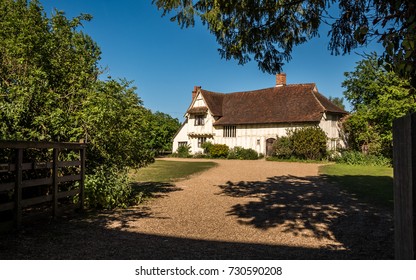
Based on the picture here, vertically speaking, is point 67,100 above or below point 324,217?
above

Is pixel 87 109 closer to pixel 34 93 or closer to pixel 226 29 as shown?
pixel 34 93

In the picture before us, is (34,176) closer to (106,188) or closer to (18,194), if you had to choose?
(106,188)

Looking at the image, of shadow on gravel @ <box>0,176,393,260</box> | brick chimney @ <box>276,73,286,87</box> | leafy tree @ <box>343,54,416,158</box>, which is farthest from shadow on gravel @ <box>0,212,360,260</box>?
brick chimney @ <box>276,73,286,87</box>

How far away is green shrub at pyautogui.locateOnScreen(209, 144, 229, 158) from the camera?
36.3 meters

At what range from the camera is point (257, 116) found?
35906 millimetres

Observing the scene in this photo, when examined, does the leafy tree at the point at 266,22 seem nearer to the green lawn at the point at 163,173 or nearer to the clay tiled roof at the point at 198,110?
the green lawn at the point at 163,173

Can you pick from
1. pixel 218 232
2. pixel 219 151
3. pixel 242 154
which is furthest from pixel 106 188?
pixel 219 151

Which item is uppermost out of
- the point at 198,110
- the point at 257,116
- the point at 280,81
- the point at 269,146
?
the point at 280,81

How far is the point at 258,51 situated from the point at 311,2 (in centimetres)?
131

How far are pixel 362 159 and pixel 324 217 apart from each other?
22448mm

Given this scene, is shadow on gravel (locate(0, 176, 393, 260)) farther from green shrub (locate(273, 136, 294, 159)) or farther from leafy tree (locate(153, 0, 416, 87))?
green shrub (locate(273, 136, 294, 159))

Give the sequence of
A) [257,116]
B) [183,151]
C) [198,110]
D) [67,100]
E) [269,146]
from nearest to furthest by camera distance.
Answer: [67,100]
[269,146]
[257,116]
[198,110]
[183,151]

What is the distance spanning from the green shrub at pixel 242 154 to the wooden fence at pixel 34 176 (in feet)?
88.2

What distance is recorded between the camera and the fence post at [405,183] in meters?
2.41
